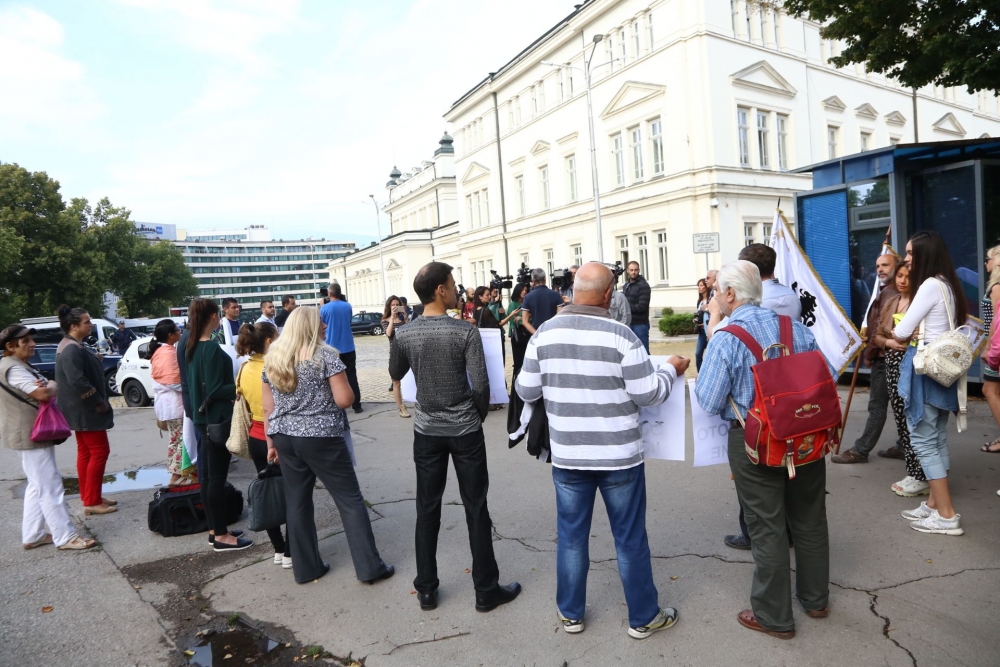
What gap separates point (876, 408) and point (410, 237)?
59.2m

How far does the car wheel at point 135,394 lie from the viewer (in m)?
14.1

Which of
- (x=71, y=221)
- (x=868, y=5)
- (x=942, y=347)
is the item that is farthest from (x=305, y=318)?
(x=71, y=221)

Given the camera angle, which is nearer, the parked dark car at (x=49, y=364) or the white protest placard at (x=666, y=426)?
the white protest placard at (x=666, y=426)

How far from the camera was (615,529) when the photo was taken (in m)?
3.49

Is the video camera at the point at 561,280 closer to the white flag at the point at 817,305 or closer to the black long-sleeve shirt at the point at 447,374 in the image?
the white flag at the point at 817,305

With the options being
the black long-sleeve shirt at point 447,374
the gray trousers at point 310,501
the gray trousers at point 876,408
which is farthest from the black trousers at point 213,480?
the gray trousers at point 876,408

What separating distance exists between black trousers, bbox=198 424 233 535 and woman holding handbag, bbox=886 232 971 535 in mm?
5039

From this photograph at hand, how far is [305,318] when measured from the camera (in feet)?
13.8

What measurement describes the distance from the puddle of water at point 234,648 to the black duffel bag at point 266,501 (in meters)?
0.71

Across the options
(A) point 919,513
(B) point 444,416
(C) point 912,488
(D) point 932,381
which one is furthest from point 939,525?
(B) point 444,416

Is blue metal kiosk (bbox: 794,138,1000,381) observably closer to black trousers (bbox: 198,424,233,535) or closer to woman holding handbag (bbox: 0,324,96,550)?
black trousers (bbox: 198,424,233,535)

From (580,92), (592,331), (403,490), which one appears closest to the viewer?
(592,331)

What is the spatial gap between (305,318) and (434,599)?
1.87 metres

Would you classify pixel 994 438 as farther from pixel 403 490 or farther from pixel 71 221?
pixel 71 221
